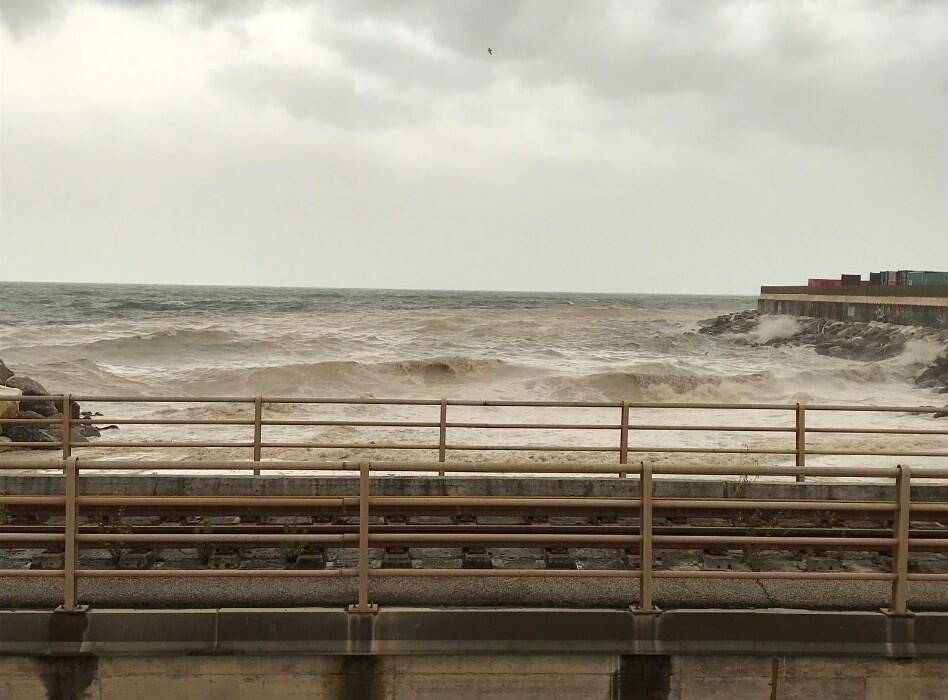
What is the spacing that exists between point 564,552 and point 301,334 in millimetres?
50159

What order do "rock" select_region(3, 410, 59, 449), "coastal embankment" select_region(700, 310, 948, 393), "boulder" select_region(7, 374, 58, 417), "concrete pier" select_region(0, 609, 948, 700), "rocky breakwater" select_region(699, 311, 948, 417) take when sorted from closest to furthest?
"concrete pier" select_region(0, 609, 948, 700) → "rock" select_region(3, 410, 59, 449) → "boulder" select_region(7, 374, 58, 417) → "rocky breakwater" select_region(699, 311, 948, 417) → "coastal embankment" select_region(700, 310, 948, 393)

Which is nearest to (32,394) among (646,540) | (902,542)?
(646,540)

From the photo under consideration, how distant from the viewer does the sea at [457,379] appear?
19.0m

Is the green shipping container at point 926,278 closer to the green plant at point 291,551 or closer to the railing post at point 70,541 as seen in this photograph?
the green plant at point 291,551

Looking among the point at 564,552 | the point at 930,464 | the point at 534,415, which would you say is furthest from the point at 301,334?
the point at 564,552

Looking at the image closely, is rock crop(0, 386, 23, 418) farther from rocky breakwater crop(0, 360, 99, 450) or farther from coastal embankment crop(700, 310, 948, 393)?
coastal embankment crop(700, 310, 948, 393)

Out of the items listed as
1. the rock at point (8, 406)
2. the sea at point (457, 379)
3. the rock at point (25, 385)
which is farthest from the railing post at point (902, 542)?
the rock at point (25, 385)

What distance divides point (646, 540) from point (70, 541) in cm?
334

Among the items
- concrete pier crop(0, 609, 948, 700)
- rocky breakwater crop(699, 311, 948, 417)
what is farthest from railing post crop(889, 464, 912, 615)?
rocky breakwater crop(699, 311, 948, 417)

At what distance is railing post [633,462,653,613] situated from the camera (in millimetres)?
5078

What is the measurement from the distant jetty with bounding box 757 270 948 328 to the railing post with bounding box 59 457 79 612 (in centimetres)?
4262

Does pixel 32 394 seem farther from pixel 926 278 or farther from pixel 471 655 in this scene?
pixel 926 278

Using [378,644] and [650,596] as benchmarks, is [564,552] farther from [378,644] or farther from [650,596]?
[378,644]

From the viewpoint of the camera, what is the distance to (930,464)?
16438mm
